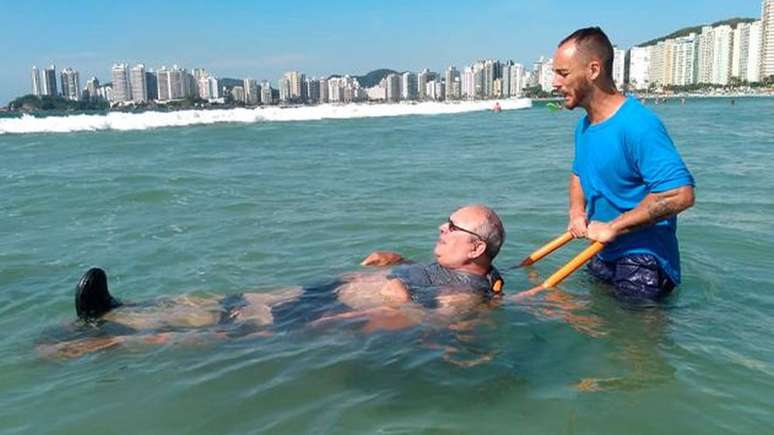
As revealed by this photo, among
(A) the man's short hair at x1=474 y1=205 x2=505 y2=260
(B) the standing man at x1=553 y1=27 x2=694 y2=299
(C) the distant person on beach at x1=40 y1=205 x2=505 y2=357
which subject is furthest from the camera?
(A) the man's short hair at x1=474 y1=205 x2=505 y2=260

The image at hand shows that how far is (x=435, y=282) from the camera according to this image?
17.0 ft

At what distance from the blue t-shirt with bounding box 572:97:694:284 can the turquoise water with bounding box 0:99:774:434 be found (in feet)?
1.56

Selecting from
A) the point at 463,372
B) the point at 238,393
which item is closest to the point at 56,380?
the point at 238,393

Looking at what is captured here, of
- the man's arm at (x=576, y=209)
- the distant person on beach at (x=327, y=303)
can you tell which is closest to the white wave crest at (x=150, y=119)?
the distant person on beach at (x=327, y=303)

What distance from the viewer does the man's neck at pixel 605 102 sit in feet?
16.0

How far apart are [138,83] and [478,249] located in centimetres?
15470

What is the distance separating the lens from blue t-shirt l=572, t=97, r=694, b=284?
453 centimetres

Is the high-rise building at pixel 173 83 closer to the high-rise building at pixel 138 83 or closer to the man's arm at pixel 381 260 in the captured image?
the high-rise building at pixel 138 83

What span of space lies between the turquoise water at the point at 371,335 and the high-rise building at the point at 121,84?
473 feet

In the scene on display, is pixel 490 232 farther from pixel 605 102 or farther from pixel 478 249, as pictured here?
pixel 605 102

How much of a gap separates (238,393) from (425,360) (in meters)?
1.15

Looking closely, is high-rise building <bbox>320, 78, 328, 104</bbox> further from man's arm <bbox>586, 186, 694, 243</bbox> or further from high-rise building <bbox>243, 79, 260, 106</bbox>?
man's arm <bbox>586, 186, 694, 243</bbox>

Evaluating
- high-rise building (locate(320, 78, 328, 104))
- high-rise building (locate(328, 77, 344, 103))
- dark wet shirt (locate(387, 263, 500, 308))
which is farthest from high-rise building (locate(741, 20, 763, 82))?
dark wet shirt (locate(387, 263, 500, 308))

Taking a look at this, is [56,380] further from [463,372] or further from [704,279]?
[704,279]
